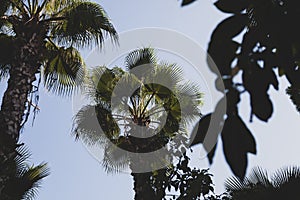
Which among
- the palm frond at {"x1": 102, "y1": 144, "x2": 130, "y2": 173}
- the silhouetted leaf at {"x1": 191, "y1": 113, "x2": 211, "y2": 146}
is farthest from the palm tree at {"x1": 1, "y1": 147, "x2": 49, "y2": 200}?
the silhouetted leaf at {"x1": 191, "y1": 113, "x2": 211, "y2": 146}

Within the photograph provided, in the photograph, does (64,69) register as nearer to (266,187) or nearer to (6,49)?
(6,49)

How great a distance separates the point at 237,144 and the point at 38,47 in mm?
6626

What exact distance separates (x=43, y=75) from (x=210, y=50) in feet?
27.4

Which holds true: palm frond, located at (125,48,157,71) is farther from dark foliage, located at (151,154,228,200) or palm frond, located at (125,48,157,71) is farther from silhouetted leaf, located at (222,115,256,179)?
silhouetted leaf, located at (222,115,256,179)

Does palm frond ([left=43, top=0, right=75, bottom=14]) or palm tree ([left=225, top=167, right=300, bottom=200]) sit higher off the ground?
palm frond ([left=43, top=0, right=75, bottom=14])

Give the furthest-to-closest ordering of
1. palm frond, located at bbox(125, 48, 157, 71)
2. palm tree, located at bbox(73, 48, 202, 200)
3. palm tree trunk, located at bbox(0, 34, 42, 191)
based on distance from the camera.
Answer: palm frond, located at bbox(125, 48, 157, 71) < palm tree, located at bbox(73, 48, 202, 200) < palm tree trunk, located at bbox(0, 34, 42, 191)

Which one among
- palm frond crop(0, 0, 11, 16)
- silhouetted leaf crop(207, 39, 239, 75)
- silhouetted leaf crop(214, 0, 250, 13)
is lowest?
silhouetted leaf crop(207, 39, 239, 75)

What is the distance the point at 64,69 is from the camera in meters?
8.97

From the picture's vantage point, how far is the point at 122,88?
9.88m

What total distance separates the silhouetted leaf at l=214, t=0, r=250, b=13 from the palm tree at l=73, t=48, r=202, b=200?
25.9 feet

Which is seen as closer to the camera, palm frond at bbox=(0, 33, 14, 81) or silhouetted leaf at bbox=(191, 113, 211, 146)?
silhouetted leaf at bbox=(191, 113, 211, 146)

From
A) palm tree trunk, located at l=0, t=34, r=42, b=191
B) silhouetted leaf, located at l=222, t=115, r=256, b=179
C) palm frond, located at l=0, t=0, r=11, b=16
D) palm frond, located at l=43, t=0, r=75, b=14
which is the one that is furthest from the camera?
palm frond, located at l=43, t=0, r=75, b=14

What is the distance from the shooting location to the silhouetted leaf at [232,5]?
1058 millimetres

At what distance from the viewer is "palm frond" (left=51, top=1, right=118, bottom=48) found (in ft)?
26.0
